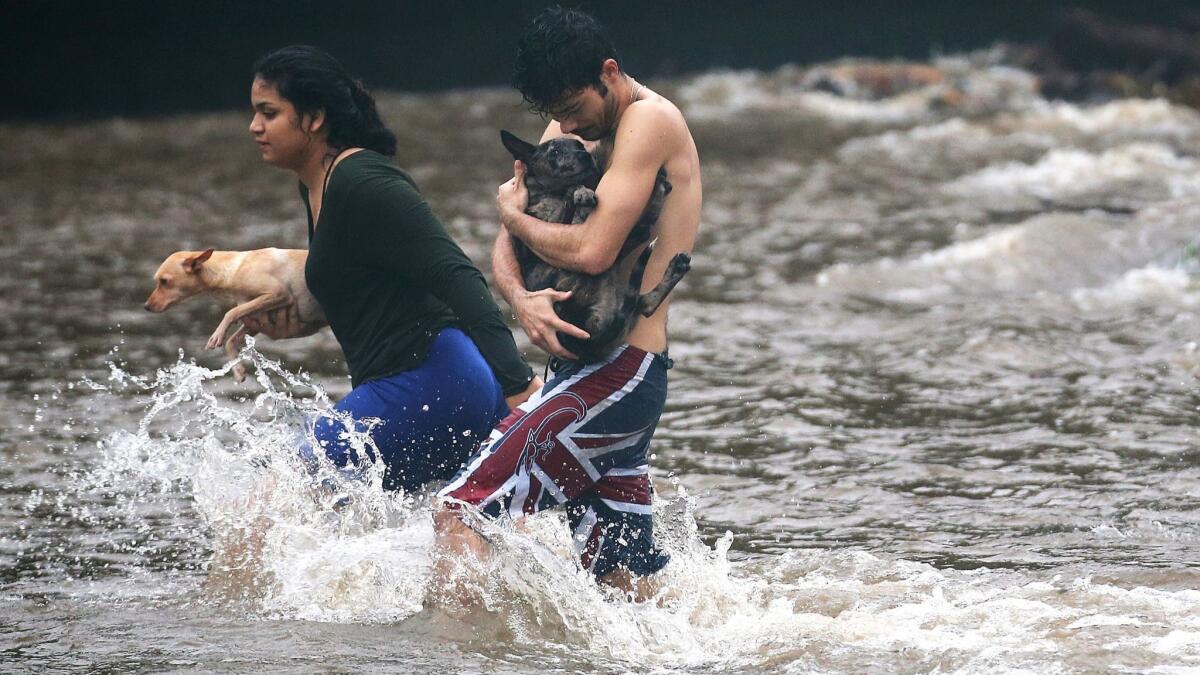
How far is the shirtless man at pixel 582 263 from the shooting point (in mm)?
A: 4082

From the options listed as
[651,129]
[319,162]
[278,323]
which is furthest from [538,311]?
[278,323]

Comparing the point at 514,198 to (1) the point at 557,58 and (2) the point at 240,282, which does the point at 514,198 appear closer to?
(1) the point at 557,58

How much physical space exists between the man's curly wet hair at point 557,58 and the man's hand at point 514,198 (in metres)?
0.27

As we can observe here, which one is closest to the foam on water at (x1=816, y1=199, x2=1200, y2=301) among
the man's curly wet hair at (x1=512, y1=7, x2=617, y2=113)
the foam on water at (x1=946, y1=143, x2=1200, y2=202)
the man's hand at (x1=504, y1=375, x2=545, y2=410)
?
the foam on water at (x1=946, y1=143, x2=1200, y2=202)

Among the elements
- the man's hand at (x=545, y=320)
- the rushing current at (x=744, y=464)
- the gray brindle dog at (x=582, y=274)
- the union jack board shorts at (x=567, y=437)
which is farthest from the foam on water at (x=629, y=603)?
the gray brindle dog at (x=582, y=274)

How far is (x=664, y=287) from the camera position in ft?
13.8

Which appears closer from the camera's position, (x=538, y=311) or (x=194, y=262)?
(x=538, y=311)

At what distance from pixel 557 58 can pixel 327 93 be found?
89cm

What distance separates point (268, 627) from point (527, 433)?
3.54 feet

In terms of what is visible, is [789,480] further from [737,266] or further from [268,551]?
[737,266]

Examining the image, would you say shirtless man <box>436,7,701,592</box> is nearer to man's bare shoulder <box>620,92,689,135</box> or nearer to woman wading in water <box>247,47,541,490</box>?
man's bare shoulder <box>620,92,689,135</box>

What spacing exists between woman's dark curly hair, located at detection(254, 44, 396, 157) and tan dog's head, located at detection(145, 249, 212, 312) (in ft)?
1.92

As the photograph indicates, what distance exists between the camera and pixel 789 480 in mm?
6488

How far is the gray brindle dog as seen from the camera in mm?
4160
